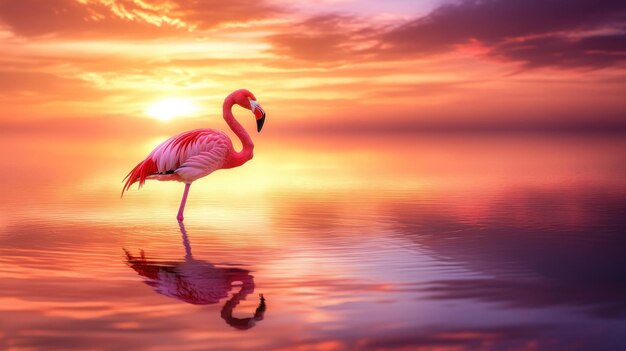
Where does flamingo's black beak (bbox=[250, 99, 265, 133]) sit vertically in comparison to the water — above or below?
above

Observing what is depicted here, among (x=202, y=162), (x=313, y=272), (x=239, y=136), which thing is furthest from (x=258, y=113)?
(x=313, y=272)

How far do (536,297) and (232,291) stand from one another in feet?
7.93

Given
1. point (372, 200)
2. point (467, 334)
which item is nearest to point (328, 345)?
point (467, 334)

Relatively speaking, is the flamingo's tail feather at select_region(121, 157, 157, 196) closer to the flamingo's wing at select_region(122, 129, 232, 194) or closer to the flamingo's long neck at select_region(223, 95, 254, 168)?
the flamingo's wing at select_region(122, 129, 232, 194)

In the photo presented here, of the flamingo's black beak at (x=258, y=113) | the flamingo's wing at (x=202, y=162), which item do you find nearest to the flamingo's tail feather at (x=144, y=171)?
the flamingo's wing at (x=202, y=162)

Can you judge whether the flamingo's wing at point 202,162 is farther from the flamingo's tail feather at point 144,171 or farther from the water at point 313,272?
the water at point 313,272

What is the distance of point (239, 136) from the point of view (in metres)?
10.9

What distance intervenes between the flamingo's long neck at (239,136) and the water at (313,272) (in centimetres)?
80

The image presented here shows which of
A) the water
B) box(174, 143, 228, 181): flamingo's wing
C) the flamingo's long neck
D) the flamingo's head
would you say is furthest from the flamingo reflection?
the flamingo's head

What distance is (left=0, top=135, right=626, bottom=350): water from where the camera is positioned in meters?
4.90

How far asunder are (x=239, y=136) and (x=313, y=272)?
4.41 meters

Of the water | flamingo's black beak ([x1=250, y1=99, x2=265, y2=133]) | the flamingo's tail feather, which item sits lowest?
the water

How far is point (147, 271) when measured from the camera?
6852mm

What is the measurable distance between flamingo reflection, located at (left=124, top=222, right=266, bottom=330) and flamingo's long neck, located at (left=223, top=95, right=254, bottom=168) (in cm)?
321
